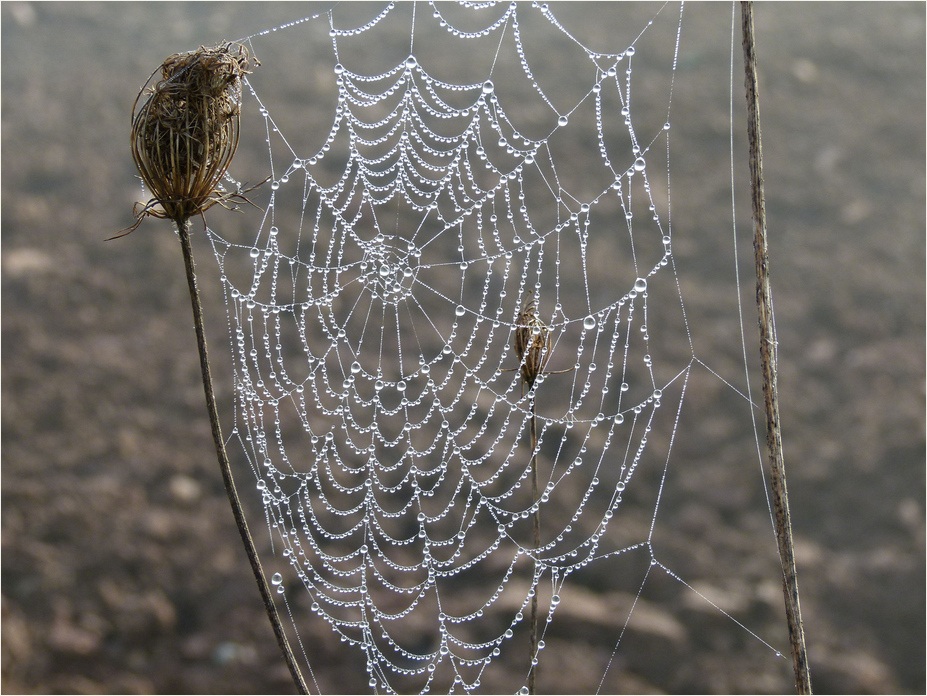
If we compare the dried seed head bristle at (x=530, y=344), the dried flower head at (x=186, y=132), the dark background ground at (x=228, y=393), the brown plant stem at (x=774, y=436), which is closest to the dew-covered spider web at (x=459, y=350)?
the dark background ground at (x=228, y=393)

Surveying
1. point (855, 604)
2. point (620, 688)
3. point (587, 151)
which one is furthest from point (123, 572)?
point (587, 151)

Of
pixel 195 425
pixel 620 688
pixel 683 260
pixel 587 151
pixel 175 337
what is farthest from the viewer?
pixel 587 151

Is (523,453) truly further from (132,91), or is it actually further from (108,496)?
(132,91)

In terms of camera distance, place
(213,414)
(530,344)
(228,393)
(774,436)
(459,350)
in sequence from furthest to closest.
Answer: (459,350) → (228,393) → (530,344) → (774,436) → (213,414)

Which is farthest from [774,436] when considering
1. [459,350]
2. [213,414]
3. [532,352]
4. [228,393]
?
[228,393]

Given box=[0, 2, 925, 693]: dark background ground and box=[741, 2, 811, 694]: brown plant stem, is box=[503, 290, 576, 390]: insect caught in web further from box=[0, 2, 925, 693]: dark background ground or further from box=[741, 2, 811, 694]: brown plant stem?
box=[0, 2, 925, 693]: dark background ground

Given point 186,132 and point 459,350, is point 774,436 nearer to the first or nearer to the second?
point 186,132
